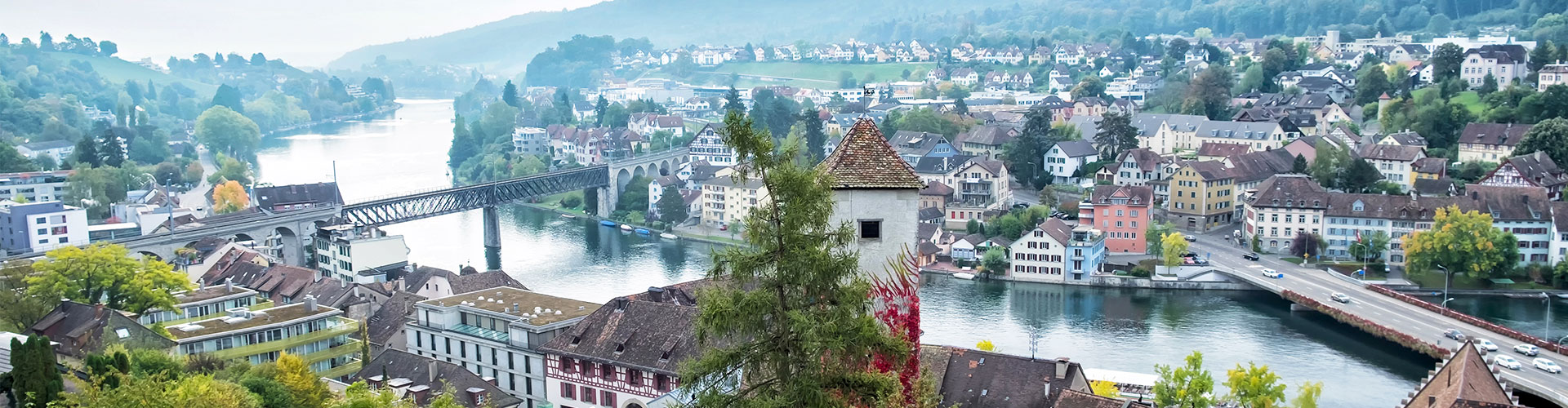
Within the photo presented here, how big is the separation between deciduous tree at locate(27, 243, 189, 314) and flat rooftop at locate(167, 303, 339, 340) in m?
0.91

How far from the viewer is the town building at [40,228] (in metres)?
31.9

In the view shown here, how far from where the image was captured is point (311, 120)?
101m

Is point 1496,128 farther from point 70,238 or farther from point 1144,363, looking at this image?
point 70,238

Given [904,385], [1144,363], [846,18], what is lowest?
[1144,363]

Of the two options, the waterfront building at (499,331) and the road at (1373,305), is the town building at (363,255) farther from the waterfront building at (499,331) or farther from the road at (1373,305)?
the road at (1373,305)

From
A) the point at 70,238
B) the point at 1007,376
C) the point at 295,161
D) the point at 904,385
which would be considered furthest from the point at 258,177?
the point at 904,385

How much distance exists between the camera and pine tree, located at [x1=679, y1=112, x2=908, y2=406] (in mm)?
5840

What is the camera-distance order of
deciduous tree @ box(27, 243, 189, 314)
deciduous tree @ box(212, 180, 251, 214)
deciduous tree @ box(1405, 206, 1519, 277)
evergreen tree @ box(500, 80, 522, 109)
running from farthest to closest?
evergreen tree @ box(500, 80, 522, 109)
deciduous tree @ box(212, 180, 251, 214)
deciduous tree @ box(1405, 206, 1519, 277)
deciduous tree @ box(27, 243, 189, 314)

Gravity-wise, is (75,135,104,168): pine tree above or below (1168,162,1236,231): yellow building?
above

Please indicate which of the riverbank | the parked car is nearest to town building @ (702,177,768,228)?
the parked car

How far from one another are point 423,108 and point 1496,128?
10174 centimetres

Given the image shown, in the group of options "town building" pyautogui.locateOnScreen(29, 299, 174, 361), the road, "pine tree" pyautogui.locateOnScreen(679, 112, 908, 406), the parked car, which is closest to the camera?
"pine tree" pyautogui.locateOnScreen(679, 112, 908, 406)

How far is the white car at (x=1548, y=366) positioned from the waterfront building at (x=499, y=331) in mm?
15256

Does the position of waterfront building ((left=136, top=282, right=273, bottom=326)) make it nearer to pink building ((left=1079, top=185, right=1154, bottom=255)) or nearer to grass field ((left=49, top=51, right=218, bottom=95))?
pink building ((left=1079, top=185, right=1154, bottom=255))
